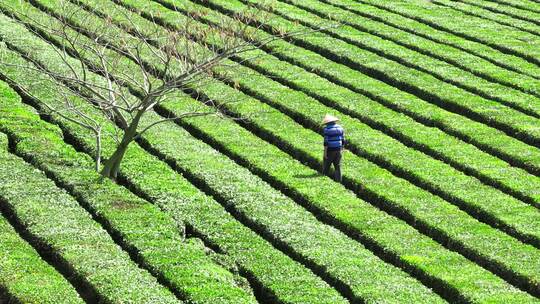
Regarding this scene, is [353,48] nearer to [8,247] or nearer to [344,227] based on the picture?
[344,227]

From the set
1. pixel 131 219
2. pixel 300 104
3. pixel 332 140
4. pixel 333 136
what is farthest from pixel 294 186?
pixel 300 104

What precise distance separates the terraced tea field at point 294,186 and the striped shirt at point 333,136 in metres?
1.09

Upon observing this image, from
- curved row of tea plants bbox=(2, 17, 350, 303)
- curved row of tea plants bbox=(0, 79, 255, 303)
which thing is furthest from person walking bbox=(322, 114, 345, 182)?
curved row of tea plants bbox=(0, 79, 255, 303)

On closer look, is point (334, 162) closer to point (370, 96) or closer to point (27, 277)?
point (370, 96)

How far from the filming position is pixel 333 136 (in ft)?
95.2

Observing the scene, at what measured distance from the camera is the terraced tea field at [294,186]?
22.9 m

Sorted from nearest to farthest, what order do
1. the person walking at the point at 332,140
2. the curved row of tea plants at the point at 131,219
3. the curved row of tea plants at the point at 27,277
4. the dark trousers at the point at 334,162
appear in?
the curved row of tea plants at the point at 27,277
the curved row of tea plants at the point at 131,219
the person walking at the point at 332,140
the dark trousers at the point at 334,162

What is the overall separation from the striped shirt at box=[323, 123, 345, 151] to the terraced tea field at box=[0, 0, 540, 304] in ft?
3.58

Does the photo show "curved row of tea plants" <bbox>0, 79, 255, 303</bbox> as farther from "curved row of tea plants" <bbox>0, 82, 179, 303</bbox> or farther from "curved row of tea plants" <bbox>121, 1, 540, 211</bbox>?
"curved row of tea plants" <bbox>121, 1, 540, 211</bbox>

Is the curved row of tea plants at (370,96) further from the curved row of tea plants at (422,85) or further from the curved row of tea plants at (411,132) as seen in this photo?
the curved row of tea plants at (422,85)

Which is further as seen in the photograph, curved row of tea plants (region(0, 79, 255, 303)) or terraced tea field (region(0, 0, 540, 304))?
terraced tea field (region(0, 0, 540, 304))

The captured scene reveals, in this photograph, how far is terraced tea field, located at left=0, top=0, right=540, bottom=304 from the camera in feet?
75.3

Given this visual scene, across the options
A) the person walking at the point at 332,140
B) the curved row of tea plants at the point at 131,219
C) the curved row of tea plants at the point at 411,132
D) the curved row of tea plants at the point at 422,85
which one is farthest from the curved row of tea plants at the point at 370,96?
the curved row of tea plants at the point at 131,219

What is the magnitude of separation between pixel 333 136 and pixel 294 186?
1711mm
